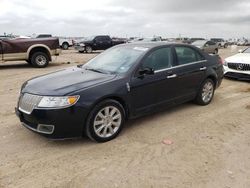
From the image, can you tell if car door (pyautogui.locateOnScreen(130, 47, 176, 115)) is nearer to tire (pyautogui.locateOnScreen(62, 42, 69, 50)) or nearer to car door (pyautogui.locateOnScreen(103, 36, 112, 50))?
car door (pyautogui.locateOnScreen(103, 36, 112, 50))

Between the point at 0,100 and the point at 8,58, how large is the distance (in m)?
6.34

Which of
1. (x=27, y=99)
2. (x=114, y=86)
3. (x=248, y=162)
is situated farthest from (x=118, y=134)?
(x=248, y=162)

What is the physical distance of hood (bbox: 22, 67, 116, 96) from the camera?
4207 mm

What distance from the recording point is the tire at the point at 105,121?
426 cm

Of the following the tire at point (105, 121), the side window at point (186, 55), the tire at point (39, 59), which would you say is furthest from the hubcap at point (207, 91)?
the tire at point (39, 59)

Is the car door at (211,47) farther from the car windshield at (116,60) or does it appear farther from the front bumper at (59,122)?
the front bumper at (59,122)

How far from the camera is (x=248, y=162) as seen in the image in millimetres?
3828

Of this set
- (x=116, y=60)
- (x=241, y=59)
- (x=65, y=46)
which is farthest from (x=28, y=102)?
(x=65, y=46)

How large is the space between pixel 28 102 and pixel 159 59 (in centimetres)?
249

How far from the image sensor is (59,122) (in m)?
4.02

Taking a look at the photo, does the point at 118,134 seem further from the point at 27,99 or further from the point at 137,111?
the point at 27,99

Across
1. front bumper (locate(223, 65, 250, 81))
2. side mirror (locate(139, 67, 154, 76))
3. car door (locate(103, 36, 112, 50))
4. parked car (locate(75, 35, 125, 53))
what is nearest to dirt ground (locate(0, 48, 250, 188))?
side mirror (locate(139, 67, 154, 76))

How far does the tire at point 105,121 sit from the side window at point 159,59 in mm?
992

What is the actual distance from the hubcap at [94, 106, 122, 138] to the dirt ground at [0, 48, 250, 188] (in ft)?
0.63
